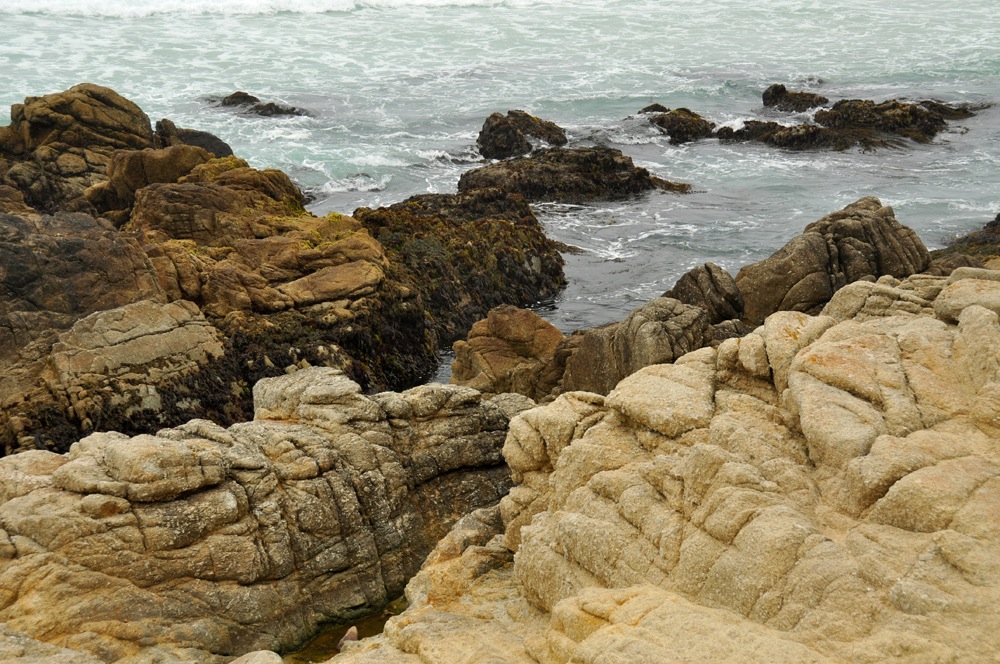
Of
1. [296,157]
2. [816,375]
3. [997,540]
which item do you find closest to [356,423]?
[816,375]

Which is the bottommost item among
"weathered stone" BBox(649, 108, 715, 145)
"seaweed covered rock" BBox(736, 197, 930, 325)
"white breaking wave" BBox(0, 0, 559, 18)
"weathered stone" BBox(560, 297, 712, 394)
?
"weathered stone" BBox(560, 297, 712, 394)

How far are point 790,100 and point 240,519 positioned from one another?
44746 mm

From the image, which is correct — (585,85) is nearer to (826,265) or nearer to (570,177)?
(570,177)

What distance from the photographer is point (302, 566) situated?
1421 cm

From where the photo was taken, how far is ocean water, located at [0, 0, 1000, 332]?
3506cm

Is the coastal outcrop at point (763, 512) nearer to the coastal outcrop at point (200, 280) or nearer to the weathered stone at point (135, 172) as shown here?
the coastal outcrop at point (200, 280)

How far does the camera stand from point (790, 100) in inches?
1988

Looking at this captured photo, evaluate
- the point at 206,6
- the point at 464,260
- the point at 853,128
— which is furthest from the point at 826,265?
the point at 206,6

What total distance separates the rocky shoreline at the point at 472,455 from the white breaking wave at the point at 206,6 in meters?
47.2

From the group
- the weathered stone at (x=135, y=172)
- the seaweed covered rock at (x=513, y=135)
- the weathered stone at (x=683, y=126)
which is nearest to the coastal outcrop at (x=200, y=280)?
the weathered stone at (x=135, y=172)

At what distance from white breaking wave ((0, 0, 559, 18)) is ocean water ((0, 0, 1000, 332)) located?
0.53 feet

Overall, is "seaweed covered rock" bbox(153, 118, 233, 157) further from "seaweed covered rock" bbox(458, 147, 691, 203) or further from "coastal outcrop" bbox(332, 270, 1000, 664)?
"coastal outcrop" bbox(332, 270, 1000, 664)

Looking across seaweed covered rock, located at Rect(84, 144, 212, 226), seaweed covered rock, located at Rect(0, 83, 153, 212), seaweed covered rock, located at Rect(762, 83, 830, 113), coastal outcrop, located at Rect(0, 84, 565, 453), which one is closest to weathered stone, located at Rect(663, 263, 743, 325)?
coastal outcrop, located at Rect(0, 84, 565, 453)

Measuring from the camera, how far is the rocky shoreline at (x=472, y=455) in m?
8.68
